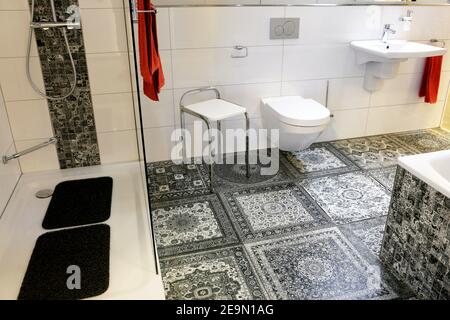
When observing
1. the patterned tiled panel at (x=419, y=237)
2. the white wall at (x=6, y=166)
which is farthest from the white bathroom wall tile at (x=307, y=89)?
the white wall at (x=6, y=166)

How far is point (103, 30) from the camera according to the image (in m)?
2.50

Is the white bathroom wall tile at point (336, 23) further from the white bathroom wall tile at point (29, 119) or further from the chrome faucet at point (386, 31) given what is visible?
the white bathroom wall tile at point (29, 119)

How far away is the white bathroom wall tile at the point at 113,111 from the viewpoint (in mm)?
2680

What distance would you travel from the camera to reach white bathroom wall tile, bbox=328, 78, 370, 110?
326 cm

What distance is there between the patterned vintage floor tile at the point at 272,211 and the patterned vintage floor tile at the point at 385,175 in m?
0.60

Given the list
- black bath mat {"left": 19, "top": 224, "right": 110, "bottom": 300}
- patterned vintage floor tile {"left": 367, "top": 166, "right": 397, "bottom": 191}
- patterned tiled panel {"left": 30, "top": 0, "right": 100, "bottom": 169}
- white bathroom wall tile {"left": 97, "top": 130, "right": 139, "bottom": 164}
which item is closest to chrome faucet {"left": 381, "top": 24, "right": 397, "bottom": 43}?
patterned vintage floor tile {"left": 367, "top": 166, "right": 397, "bottom": 191}

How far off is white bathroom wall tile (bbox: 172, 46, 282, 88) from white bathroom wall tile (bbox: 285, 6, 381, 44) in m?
0.22

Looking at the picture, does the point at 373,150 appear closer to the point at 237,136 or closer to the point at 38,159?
the point at 237,136

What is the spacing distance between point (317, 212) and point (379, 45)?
153 cm

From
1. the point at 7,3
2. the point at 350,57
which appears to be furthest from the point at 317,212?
the point at 7,3

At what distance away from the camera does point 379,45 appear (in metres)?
3.07

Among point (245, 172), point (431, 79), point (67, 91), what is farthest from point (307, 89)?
point (67, 91)

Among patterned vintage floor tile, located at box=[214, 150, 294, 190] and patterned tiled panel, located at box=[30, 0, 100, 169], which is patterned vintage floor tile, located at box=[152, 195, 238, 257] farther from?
patterned tiled panel, located at box=[30, 0, 100, 169]
